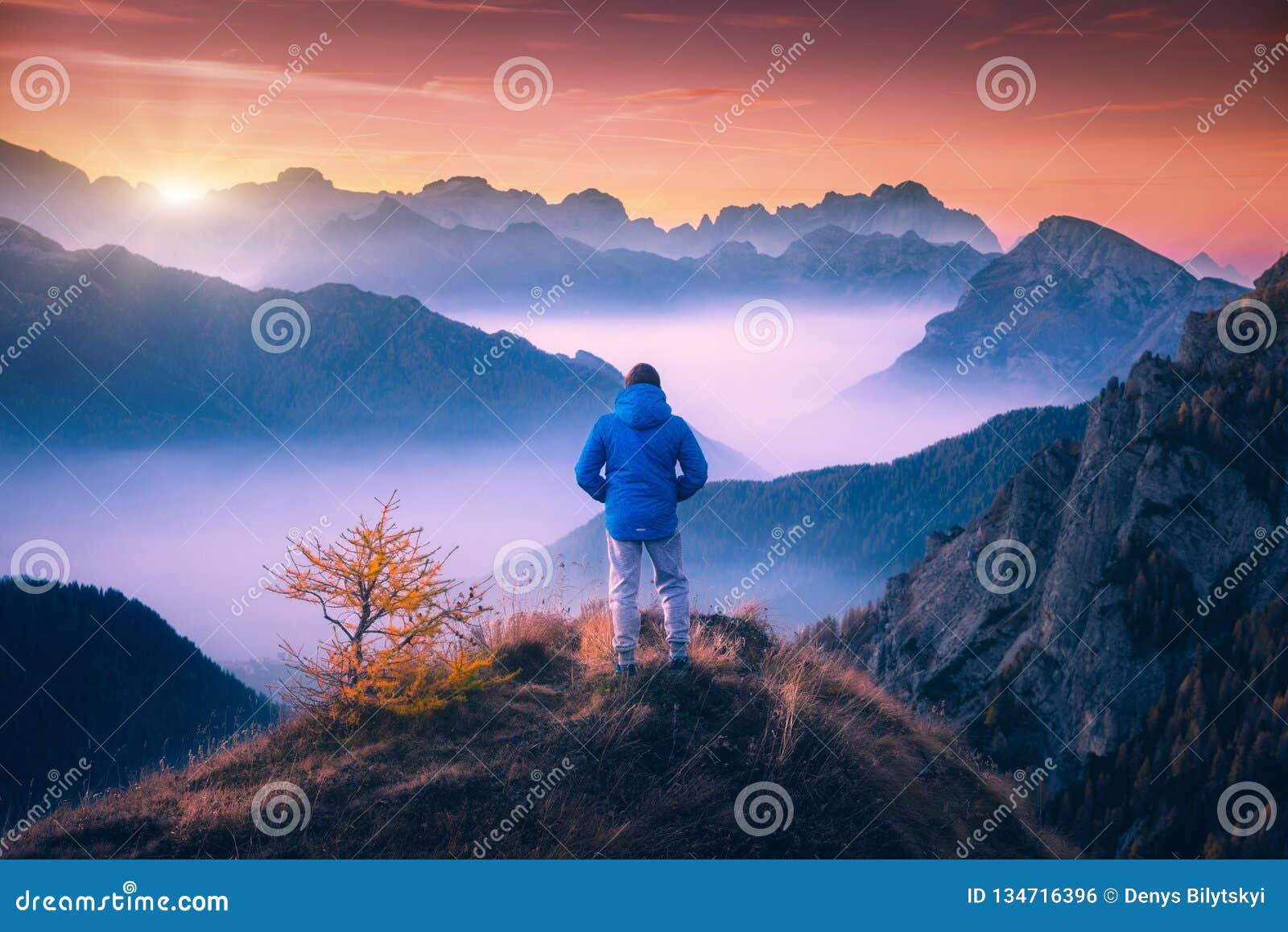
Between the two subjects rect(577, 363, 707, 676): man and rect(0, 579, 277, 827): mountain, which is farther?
rect(0, 579, 277, 827): mountain

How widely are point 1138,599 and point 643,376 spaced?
68.4 m

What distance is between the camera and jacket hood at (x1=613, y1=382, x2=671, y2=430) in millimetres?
10469

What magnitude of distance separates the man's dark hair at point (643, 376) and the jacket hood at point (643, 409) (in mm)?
136

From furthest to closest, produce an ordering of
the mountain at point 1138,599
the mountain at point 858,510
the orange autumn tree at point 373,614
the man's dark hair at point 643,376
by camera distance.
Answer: the mountain at point 858,510, the mountain at point 1138,599, the man's dark hair at point 643,376, the orange autumn tree at point 373,614

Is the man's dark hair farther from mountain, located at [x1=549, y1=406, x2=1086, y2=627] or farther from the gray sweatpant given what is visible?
mountain, located at [x1=549, y1=406, x2=1086, y2=627]

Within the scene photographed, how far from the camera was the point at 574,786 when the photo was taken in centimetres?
888

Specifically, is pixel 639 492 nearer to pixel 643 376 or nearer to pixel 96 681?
pixel 643 376

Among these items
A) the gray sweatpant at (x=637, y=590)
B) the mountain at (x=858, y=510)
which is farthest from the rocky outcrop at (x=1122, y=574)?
the mountain at (x=858, y=510)

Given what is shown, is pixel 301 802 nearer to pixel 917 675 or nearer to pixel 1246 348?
pixel 917 675

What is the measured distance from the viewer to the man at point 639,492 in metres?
10.4

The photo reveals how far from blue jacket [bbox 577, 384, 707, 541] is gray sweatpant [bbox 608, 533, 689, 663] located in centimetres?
17

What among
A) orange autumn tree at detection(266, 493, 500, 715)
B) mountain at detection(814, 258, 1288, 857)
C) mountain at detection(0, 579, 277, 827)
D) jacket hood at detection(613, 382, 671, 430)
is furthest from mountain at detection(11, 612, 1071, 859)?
mountain at detection(0, 579, 277, 827)

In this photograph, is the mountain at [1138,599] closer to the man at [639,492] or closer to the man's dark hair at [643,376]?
the man at [639,492]

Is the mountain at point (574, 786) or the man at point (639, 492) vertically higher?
the man at point (639, 492)
